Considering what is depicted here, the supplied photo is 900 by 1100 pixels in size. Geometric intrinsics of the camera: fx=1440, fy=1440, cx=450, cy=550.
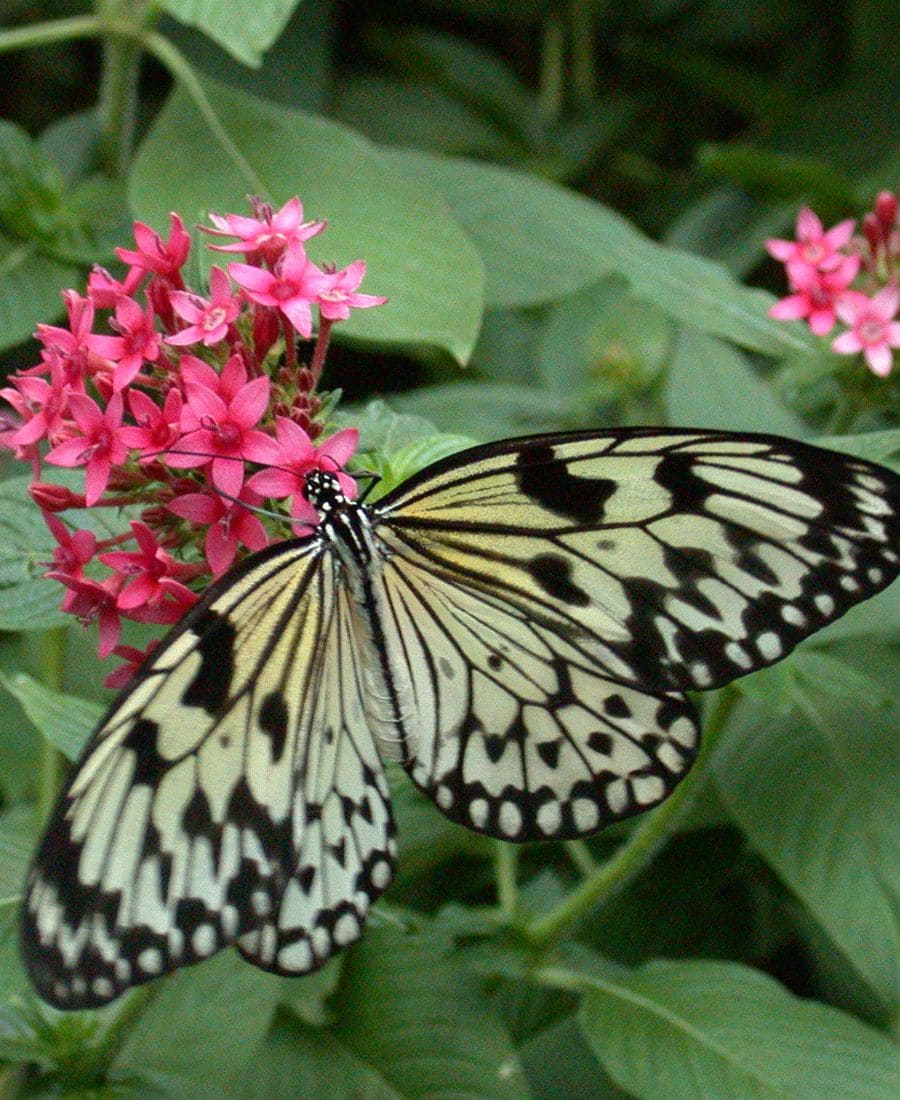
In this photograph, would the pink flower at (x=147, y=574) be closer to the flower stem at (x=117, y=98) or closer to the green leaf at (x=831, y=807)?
the green leaf at (x=831, y=807)

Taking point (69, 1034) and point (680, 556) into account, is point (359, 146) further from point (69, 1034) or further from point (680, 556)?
point (69, 1034)

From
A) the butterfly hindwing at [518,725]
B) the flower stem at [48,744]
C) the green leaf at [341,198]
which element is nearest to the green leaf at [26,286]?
the green leaf at [341,198]

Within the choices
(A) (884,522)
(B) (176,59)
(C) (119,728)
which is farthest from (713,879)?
(B) (176,59)

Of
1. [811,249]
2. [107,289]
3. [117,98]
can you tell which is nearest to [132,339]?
[107,289]

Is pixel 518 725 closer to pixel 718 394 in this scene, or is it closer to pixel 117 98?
pixel 718 394

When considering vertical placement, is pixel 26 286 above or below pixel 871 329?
below

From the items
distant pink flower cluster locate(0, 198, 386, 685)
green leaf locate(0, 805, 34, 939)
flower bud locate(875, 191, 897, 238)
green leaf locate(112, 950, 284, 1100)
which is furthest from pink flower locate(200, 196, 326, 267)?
flower bud locate(875, 191, 897, 238)

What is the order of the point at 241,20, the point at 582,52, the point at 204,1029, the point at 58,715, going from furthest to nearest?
1. the point at 582,52
2. the point at 241,20
3. the point at 204,1029
4. the point at 58,715
